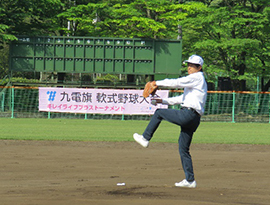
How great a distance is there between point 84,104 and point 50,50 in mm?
4080

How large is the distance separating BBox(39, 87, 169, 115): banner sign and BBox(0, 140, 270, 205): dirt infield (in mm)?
10331

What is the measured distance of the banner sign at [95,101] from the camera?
2766 cm

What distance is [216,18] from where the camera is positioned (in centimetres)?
3206

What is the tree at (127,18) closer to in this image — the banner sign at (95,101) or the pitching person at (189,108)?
the banner sign at (95,101)

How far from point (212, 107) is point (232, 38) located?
5.15 meters

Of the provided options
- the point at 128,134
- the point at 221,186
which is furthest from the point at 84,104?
the point at 221,186

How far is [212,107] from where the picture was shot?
3241cm

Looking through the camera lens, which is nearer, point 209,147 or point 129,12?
point 209,147

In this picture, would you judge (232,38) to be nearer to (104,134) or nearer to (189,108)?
(104,134)

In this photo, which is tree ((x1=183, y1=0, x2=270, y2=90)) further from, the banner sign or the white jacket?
the white jacket

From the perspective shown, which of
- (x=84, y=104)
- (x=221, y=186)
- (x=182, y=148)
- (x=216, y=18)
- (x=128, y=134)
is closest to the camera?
(x=182, y=148)

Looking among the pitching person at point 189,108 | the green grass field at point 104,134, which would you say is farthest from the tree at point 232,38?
the pitching person at point 189,108

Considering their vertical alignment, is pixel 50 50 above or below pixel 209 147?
above

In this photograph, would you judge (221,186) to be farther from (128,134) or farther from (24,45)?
(24,45)
